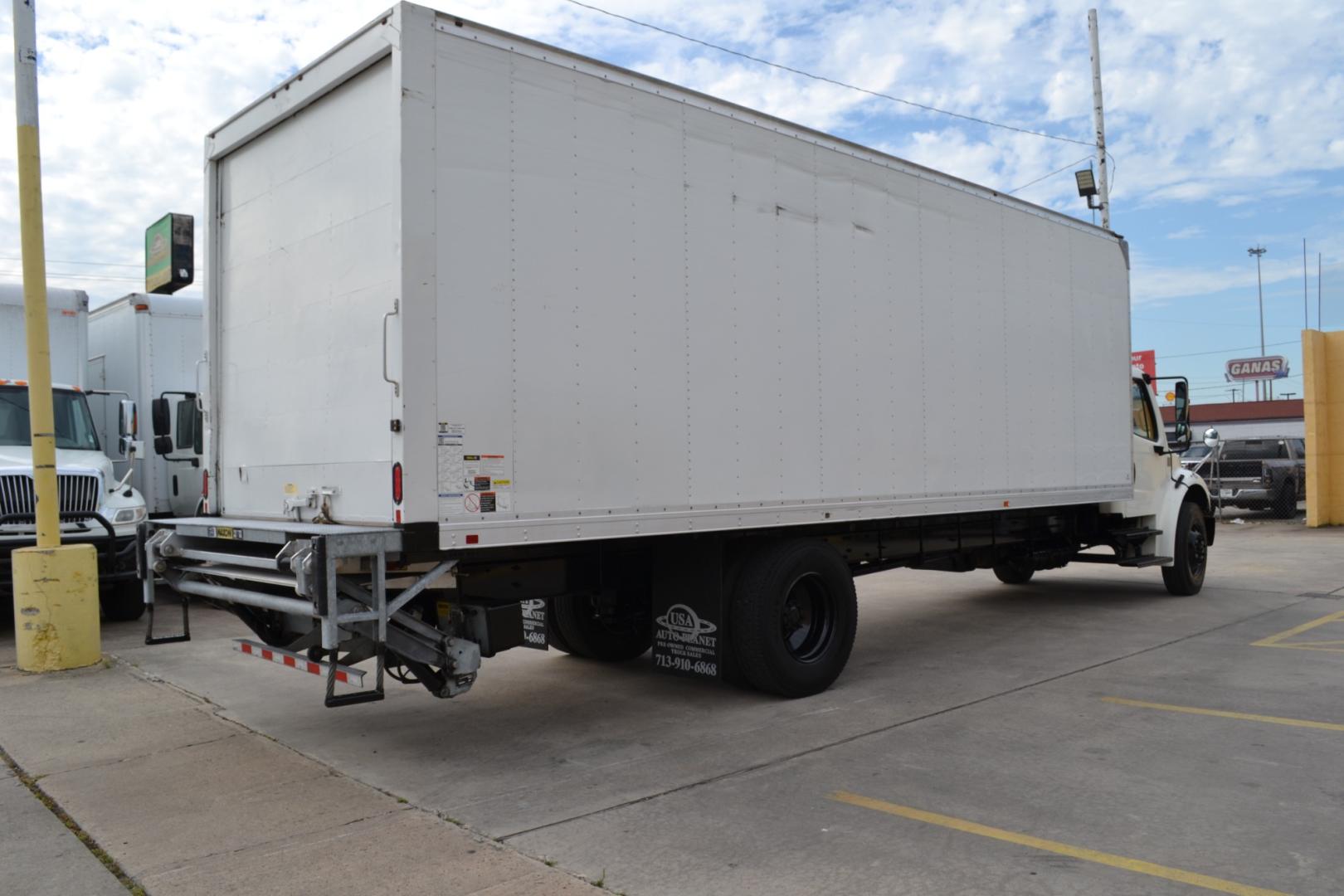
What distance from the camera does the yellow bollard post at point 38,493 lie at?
806cm

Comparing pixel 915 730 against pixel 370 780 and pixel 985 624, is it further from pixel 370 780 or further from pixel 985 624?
pixel 985 624

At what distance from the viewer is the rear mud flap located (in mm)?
6531

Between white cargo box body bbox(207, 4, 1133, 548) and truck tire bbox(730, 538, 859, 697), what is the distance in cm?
33

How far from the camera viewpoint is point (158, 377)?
12.4 meters

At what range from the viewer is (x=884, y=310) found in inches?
298

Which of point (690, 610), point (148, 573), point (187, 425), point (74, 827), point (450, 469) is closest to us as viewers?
point (74, 827)

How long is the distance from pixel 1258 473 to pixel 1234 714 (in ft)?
65.0

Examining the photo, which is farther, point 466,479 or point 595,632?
point 595,632

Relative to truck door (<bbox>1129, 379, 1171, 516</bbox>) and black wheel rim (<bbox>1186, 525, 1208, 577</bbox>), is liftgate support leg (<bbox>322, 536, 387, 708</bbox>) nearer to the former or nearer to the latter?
truck door (<bbox>1129, 379, 1171, 516</bbox>)

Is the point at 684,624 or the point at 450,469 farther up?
the point at 450,469

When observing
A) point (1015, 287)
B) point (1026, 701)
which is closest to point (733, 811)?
point (1026, 701)

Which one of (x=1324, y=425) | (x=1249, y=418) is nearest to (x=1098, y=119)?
(x=1324, y=425)

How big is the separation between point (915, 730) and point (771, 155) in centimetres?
384

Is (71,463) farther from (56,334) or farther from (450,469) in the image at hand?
(450,469)
